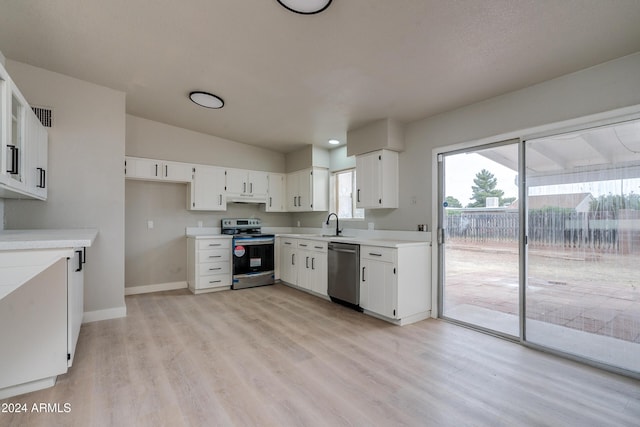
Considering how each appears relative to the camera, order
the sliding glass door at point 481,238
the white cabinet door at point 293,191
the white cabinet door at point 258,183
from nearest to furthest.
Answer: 1. the sliding glass door at point 481,238
2. the white cabinet door at point 258,183
3. the white cabinet door at point 293,191

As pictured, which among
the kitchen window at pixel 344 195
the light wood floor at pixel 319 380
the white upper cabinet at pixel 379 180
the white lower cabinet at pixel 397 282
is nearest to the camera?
the light wood floor at pixel 319 380

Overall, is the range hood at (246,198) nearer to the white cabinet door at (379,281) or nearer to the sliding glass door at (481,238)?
the white cabinet door at (379,281)

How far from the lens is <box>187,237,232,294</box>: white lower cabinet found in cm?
464

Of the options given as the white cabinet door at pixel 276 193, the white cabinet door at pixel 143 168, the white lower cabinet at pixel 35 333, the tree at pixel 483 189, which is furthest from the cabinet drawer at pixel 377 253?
the white cabinet door at pixel 143 168

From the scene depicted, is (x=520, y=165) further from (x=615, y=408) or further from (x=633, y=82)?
(x=615, y=408)

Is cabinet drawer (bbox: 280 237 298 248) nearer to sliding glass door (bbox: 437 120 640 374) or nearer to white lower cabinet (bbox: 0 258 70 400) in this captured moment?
sliding glass door (bbox: 437 120 640 374)

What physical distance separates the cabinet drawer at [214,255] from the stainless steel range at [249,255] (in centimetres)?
11

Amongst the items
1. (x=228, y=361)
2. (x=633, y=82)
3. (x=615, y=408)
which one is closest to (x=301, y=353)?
(x=228, y=361)

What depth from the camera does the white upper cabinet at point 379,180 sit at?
394cm

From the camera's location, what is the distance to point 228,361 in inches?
96.8

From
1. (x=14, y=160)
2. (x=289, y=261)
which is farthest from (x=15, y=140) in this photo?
(x=289, y=261)

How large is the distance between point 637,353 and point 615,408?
71 cm

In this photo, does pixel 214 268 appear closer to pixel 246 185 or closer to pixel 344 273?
pixel 246 185

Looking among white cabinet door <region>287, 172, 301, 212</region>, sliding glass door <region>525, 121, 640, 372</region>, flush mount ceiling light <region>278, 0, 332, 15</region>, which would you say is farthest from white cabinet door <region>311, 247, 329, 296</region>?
flush mount ceiling light <region>278, 0, 332, 15</region>
